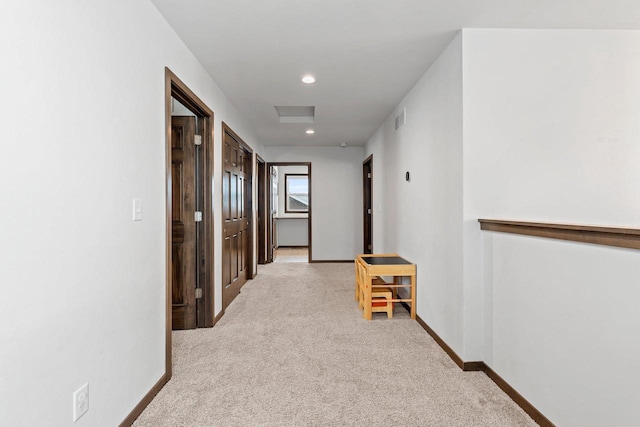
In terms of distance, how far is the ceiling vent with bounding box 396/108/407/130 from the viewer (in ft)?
12.4

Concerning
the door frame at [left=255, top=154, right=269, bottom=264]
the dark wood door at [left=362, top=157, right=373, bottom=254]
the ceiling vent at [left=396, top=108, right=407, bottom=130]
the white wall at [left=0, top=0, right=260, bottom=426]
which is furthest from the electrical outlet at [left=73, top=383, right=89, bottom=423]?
the dark wood door at [left=362, top=157, right=373, bottom=254]

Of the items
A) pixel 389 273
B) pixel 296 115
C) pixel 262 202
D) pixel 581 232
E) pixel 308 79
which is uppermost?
pixel 296 115

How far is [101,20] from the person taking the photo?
1528 millimetres

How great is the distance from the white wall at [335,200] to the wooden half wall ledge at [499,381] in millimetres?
3940

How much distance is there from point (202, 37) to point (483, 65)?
6.54 feet

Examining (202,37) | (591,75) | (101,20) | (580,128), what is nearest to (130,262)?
(101,20)

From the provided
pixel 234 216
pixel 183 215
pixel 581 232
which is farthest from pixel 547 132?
pixel 234 216

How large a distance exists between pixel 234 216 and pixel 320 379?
8.40 ft

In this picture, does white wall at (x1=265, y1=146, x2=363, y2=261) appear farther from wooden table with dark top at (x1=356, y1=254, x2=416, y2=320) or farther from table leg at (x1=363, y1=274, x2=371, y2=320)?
table leg at (x1=363, y1=274, x2=371, y2=320)

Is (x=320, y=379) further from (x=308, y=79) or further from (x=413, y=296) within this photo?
(x=308, y=79)

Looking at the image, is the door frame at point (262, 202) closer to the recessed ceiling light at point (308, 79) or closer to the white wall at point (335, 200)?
the white wall at point (335, 200)

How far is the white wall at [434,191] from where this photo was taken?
2.48 m

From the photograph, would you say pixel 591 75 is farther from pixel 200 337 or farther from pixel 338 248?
pixel 338 248

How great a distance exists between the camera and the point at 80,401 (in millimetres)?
1380
